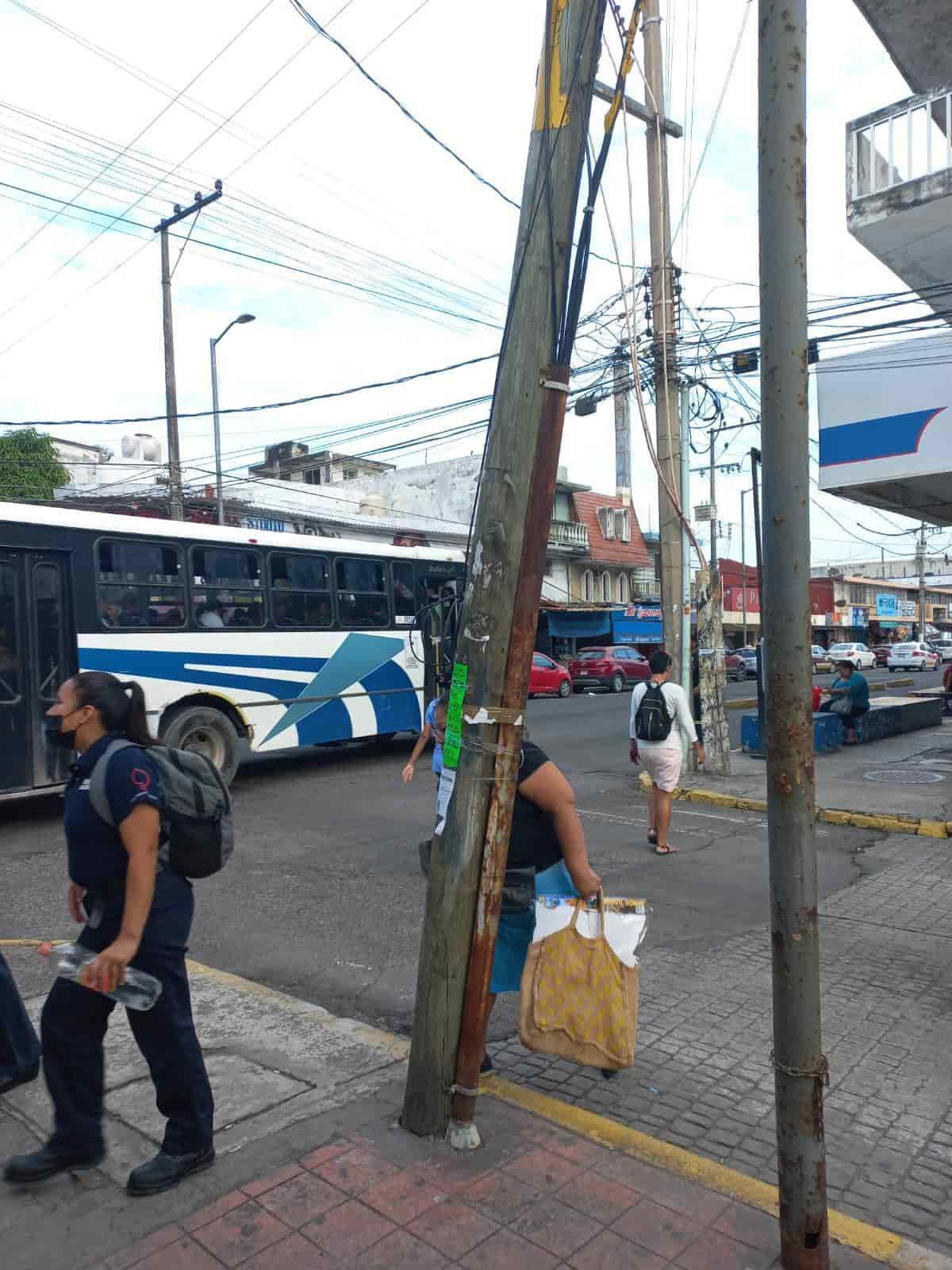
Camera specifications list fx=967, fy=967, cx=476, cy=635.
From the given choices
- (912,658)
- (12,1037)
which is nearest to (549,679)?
(12,1037)

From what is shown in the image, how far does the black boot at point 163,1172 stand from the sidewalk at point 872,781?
20.9 feet

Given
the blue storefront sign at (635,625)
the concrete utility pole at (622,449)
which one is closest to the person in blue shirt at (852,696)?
the blue storefront sign at (635,625)

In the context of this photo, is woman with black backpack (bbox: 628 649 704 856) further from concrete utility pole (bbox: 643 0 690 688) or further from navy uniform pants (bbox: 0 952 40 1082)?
navy uniform pants (bbox: 0 952 40 1082)

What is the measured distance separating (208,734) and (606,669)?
66.4 feet

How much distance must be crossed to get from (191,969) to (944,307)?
12.0m

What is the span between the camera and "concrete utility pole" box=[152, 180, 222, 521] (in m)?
19.9

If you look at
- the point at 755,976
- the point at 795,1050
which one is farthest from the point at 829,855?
the point at 795,1050

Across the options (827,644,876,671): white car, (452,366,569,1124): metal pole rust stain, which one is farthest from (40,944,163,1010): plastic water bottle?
(827,644,876,671): white car

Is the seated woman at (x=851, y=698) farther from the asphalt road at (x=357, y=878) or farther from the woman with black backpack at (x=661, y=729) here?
the woman with black backpack at (x=661, y=729)

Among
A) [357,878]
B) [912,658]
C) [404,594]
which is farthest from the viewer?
[912,658]

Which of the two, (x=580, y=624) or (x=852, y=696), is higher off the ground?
(x=580, y=624)

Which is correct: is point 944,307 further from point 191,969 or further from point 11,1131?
point 11,1131

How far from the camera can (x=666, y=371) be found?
1166 centimetres

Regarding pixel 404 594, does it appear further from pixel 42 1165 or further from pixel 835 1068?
pixel 42 1165
